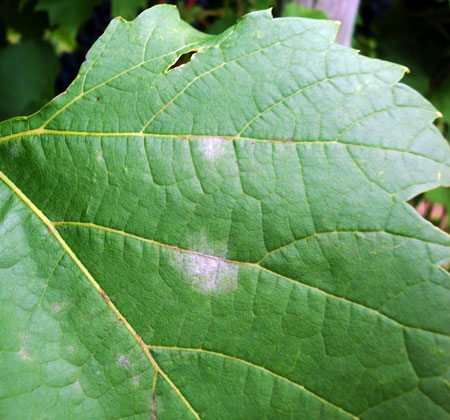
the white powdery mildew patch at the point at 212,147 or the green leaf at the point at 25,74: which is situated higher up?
the white powdery mildew patch at the point at 212,147

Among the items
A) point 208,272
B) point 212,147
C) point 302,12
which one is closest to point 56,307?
point 208,272

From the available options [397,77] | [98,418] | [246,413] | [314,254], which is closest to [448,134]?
[397,77]

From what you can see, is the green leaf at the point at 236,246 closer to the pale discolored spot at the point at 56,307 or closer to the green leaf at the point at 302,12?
the pale discolored spot at the point at 56,307

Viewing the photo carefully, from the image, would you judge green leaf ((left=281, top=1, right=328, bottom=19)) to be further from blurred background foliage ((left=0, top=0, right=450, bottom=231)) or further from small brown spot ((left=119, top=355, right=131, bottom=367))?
small brown spot ((left=119, top=355, right=131, bottom=367))

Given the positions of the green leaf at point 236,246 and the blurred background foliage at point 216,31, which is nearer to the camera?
the green leaf at point 236,246

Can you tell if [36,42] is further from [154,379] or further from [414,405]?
[414,405]

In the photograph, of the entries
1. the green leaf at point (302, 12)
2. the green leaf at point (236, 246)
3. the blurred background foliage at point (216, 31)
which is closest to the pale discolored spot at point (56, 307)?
the green leaf at point (236, 246)
